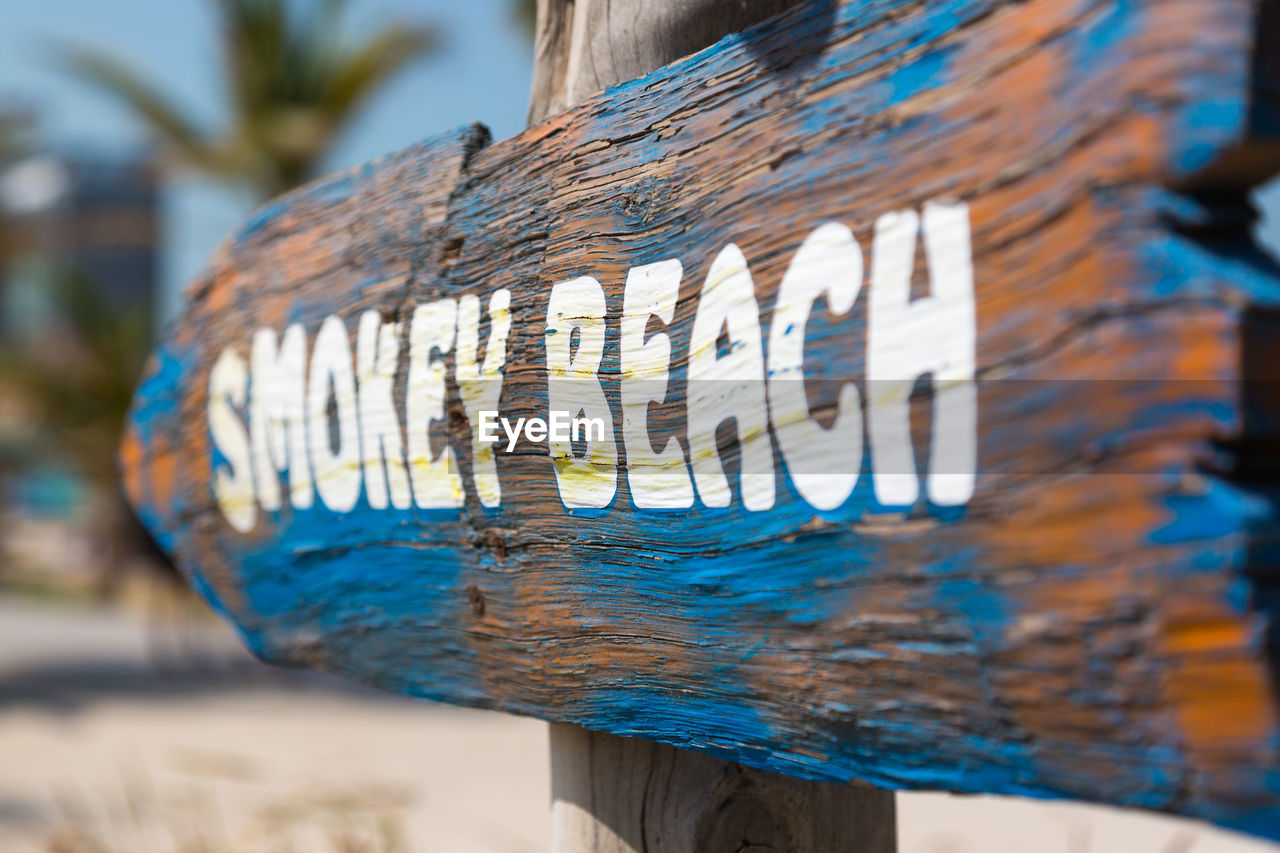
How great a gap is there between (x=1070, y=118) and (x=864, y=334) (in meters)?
0.21

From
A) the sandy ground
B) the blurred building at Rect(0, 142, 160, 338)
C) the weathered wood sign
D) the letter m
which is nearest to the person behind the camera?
the weathered wood sign

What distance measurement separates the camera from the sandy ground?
10.3ft

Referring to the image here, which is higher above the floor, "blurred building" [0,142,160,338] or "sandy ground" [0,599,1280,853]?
"blurred building" [0,142,160,338]

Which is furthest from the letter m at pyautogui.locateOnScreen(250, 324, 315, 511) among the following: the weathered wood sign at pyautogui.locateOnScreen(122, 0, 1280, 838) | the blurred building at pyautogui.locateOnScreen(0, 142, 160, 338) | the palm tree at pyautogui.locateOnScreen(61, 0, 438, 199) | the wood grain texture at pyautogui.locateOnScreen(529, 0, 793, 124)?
the blurred building at pyautogui.locateOnScreen(0, 142, 160, 338)

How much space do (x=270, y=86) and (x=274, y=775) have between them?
17.4 feet

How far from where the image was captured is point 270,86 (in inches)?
323

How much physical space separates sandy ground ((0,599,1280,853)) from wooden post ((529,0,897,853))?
99 cm

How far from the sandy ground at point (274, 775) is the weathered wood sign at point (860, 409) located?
3.80ft

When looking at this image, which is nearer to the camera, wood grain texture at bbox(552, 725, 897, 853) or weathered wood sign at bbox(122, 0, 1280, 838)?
weathered wood sign at bbox(122, 0, 1280, 838)

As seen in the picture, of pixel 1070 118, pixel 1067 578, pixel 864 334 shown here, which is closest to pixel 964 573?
pixel 1067 578

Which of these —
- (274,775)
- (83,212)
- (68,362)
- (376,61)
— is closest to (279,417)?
(274,775)

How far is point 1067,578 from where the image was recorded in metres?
0.71

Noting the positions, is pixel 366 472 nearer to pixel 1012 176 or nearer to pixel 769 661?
→ pixel 769 661

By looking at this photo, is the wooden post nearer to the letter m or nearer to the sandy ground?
the letter m
